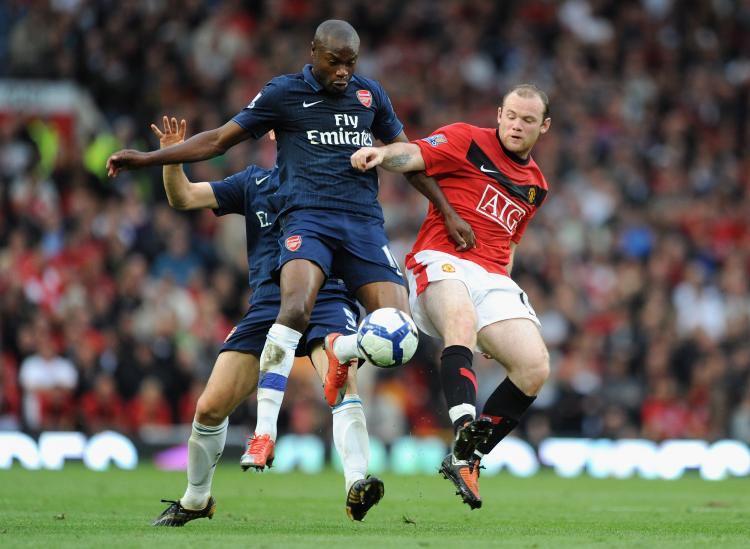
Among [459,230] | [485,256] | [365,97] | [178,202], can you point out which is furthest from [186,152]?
[485,256]

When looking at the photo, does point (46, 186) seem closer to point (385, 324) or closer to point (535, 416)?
point (535, 416)

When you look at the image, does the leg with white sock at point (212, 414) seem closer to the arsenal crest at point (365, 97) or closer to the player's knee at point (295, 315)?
the player's knee at point (295, 315)

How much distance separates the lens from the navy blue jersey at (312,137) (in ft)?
28.3

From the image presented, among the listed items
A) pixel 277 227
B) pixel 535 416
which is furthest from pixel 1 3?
pixel 277 227

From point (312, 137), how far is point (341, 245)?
2.29 feet

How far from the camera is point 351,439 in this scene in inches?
338

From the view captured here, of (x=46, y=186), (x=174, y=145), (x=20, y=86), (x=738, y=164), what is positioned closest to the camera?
(x=174, y=145)

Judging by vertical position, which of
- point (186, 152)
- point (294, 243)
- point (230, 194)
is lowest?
point (294, 243)

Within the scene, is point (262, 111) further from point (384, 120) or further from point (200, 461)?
point (200, 461)

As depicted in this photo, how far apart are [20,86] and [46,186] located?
7.58ft

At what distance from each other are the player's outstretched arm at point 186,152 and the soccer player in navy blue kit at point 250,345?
0.21 m

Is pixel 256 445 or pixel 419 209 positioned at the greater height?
pixel 419 209

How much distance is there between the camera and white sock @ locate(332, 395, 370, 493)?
850 centimetres

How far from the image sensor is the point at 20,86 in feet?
66.4
